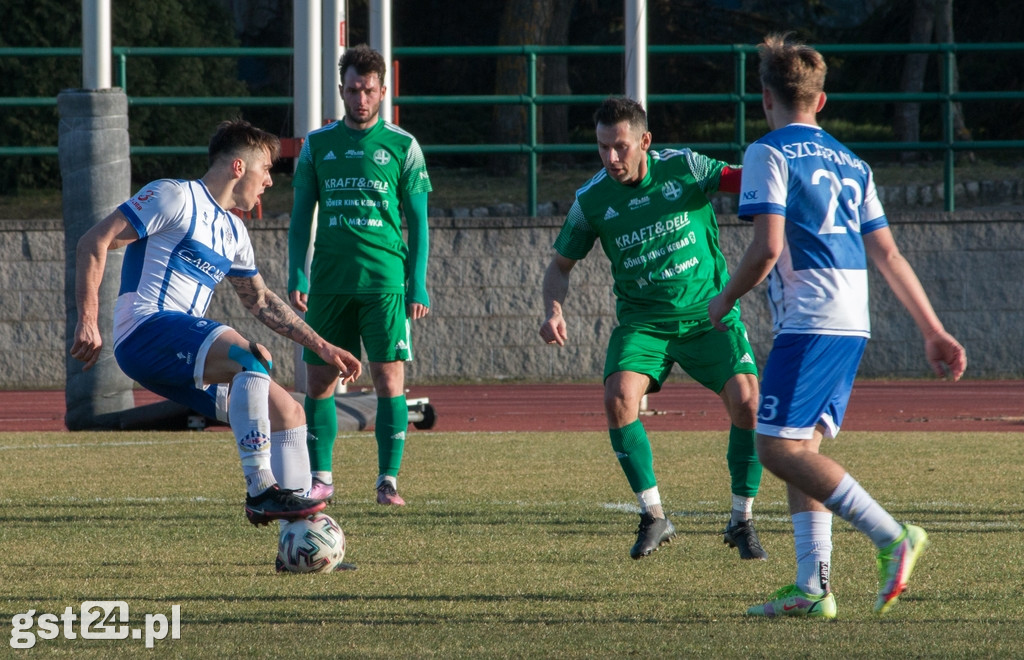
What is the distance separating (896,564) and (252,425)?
2.34 meters

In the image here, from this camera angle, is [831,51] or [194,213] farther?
[831,51]

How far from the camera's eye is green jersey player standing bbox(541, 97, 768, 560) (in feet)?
19.3

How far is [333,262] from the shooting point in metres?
7.38

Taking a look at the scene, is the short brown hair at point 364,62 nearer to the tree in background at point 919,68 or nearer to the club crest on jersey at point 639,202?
the club crest on jersey at point 639,202

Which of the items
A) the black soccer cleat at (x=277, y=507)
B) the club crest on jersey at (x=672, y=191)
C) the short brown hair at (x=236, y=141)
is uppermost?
the short brown hair at (x=236, y=141)

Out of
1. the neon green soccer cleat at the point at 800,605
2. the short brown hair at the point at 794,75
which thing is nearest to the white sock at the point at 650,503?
the neon green soccer cleat at the point at 800,605

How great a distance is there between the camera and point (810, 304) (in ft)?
14.7

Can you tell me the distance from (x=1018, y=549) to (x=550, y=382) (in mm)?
10413

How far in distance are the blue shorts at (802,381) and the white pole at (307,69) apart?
26.1 ft

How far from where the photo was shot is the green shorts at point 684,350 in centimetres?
595

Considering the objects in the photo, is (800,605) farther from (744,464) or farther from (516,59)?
(516,59)

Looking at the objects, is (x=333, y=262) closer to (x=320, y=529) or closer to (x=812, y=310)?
(x=320, y=529)

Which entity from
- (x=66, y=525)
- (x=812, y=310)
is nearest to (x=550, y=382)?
(x=66, y=525)

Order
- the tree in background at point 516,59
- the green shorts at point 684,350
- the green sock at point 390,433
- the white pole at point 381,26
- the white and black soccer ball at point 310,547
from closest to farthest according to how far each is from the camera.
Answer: the white and black soccer ball at point 310,547 → the green shorts at point 684,350 → the green sock at point 390,433 → the white pole at point 381,26 → the tree in background at point 516,59
